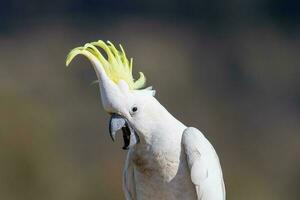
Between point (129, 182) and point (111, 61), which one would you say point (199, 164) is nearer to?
point (129, 182)

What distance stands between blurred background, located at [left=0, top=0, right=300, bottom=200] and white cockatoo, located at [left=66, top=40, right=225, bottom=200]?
102 inches

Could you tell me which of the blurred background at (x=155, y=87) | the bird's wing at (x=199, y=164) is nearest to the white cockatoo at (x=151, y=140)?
the bird's wing at (x=199, y=164)

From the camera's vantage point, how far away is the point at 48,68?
6.74m

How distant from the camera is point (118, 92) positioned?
3.63 meters

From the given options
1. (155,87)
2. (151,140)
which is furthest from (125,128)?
(155,87)

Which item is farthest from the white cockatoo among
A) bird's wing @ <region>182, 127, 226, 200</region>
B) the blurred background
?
the blurred background

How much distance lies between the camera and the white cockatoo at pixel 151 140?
3.64m

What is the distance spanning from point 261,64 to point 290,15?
1.70 ft

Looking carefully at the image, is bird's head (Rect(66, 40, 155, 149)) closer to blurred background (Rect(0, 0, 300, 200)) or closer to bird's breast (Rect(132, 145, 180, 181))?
bird's breast (Rect(132, 145, 180, 181))

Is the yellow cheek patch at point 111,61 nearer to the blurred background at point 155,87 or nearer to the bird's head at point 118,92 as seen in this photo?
the bird's head at point 118,92

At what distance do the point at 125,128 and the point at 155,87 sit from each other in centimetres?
282

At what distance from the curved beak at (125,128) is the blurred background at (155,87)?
268cm

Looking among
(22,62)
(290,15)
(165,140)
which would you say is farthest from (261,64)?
(165,140)

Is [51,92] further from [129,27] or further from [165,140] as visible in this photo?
[165,140]
